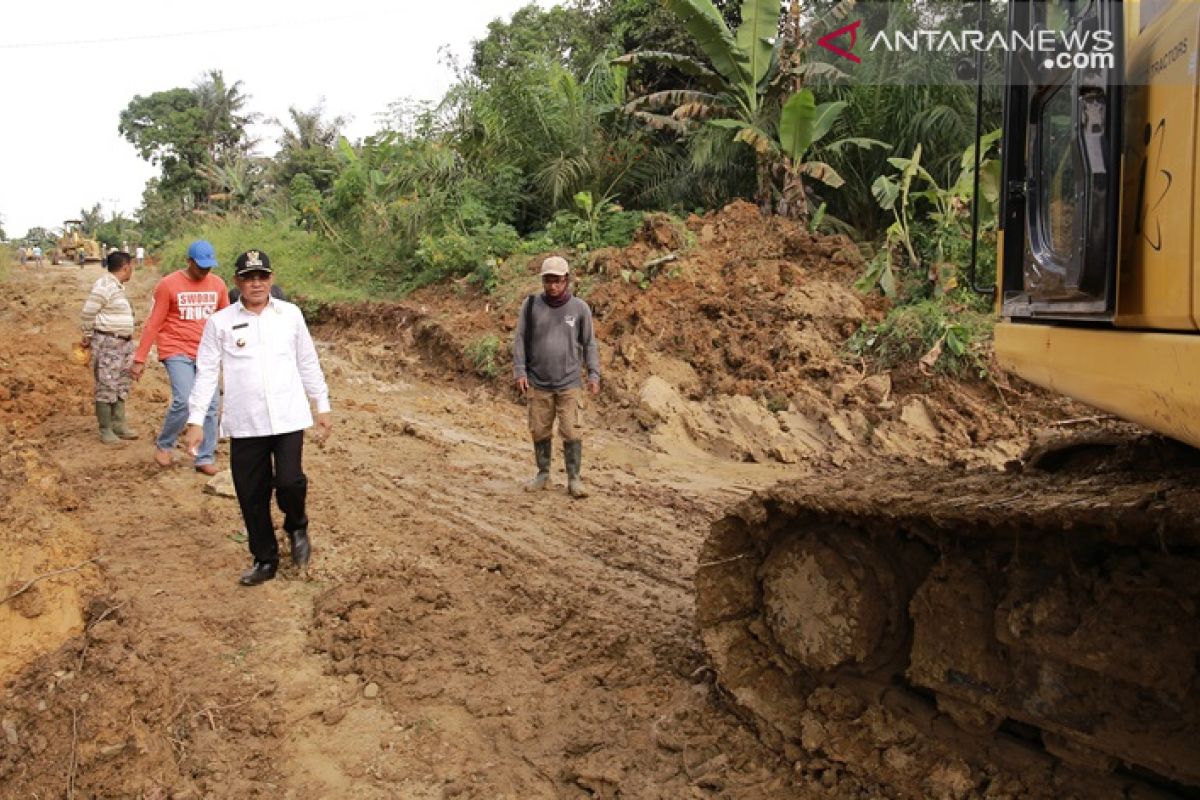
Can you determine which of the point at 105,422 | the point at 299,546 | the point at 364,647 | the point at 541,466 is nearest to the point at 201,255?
the point at 105,422

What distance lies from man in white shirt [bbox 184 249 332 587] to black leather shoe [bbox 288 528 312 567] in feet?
0.34

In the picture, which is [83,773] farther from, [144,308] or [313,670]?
[144,308]

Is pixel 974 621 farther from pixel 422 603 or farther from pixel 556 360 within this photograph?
pixel 556 360

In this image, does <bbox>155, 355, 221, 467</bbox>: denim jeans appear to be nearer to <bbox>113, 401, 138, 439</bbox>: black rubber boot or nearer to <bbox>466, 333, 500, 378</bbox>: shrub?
<bbox>113, 401, 138, 439</bbox>: black rubber boot

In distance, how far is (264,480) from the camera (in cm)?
493

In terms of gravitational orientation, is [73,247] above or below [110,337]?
above

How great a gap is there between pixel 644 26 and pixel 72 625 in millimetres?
14564

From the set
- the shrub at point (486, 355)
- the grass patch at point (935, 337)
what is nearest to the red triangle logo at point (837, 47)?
the grass patch at point (935, 337)

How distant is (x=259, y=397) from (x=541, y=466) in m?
2.79

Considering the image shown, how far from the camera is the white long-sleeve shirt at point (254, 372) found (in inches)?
189

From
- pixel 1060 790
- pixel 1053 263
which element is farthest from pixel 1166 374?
pixel 1060 790

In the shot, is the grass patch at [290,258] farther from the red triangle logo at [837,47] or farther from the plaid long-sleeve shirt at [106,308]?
the red triangle logo at [837,47]

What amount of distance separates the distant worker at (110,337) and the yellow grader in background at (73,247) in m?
31.4

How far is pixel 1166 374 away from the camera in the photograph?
2.04 metres
